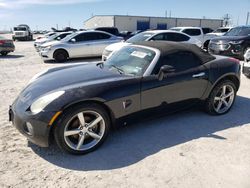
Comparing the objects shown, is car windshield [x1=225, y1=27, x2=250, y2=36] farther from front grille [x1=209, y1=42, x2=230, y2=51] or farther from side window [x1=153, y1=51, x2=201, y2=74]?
side window [x1=153, y1=51, x2=201, y2=74]

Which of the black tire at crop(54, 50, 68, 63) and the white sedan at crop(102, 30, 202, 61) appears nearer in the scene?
the white sedan at crop(102, 30, 202, 61)

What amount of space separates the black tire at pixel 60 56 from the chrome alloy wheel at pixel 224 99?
9.15 metres

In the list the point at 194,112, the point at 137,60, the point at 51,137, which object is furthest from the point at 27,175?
the point at 194,112

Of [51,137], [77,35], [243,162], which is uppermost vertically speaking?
[77,35]

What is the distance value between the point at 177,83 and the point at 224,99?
1.41 meters

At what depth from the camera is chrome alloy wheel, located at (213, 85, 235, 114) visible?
4.77 meters

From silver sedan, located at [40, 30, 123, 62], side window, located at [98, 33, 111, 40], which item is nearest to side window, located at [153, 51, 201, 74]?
silver sedan, located at [40, 30, 123, 62]

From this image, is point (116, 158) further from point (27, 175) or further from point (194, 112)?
point (194, 112)

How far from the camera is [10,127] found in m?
4.17

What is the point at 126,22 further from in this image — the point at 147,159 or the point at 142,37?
the point at 147,159

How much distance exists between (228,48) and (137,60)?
835 cm

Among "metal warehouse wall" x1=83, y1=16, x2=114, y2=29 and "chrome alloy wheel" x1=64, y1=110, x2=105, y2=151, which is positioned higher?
"metal warehouse wall" x1=83, y1=16, x2=114, y2=29

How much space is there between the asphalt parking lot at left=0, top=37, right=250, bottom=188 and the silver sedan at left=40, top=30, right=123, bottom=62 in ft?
26.7

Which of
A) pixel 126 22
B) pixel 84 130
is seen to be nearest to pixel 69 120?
pixel 84 130
